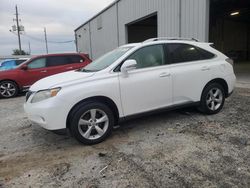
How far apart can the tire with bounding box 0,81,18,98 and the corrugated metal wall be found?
7282 millimetres

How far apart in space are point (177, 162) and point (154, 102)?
139cm

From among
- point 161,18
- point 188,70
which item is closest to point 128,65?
point 188,70

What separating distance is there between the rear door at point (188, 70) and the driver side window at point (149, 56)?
195 mm

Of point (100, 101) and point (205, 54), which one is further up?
point (205, 54)

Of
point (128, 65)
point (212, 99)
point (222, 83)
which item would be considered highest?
point (128, 65)

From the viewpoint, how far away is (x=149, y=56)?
4.38 metres

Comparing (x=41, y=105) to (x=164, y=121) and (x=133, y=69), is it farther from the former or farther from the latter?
(x=164, y=121)

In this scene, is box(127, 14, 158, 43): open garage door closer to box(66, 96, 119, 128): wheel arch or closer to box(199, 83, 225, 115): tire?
box(199, 83, 225, 115): tire

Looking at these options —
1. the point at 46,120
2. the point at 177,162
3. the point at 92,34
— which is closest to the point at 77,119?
the point at 46,120

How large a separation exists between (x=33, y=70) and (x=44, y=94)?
6.30m

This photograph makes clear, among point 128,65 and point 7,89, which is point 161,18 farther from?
point 128,65

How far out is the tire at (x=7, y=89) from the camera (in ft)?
30.2

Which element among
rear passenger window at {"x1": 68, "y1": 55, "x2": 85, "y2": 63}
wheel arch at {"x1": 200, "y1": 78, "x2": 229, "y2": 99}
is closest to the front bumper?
wheel arch at {"x1": 200, "y1": 78, "x2": 229, "y2": 99}

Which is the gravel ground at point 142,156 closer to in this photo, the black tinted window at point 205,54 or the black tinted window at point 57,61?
the black tinted window at point 205,54
